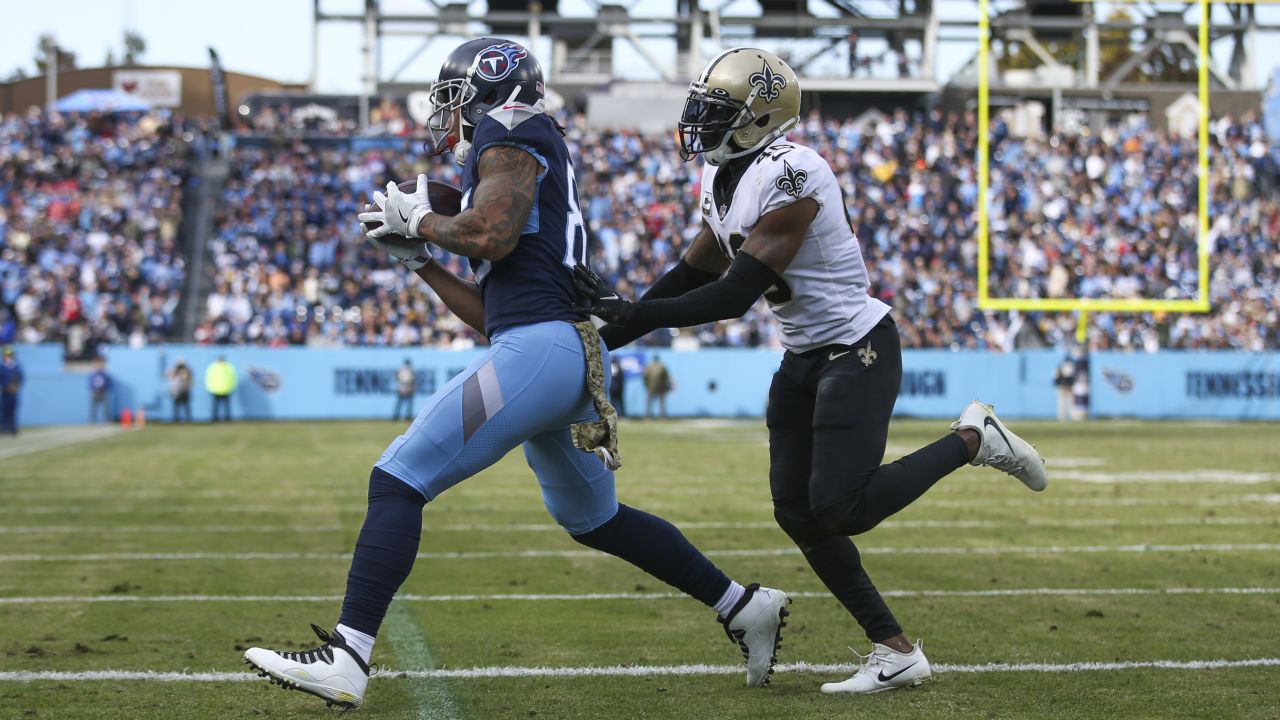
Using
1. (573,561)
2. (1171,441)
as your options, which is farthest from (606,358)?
(1171,441)

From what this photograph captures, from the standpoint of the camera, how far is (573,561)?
25.3 feet

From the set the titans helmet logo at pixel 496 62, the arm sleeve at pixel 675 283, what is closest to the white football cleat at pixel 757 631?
the arm sleeve at pixel 675 283

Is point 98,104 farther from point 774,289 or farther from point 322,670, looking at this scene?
point 322,670

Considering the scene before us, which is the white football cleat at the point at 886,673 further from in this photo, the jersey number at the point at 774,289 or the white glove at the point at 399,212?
the white glove at the point at 399,212

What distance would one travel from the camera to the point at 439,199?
4.38 meters

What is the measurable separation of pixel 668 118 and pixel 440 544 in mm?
29269

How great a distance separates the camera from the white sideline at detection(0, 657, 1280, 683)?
4652 millimetres

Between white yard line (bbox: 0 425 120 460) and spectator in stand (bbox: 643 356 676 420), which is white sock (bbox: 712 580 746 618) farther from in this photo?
spectator in stand (bbox: 643 356 676 420)

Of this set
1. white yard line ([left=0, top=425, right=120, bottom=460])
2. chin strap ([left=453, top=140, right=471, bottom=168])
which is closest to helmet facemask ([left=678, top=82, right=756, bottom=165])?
chin strap ([left=453, top=140, right=471, bottom=168])

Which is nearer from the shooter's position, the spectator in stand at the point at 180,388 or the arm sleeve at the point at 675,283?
the arm sleeve at the point at 675,283

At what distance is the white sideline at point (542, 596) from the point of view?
637cm

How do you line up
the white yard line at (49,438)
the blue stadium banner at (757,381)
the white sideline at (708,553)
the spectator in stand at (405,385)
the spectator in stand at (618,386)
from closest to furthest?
the white sideline at (708,553) → the white yard line at (49,438) → the spectator in stand at (618,386) → the spectator in stand at (405,385) → the blue stadium banner at (757,381)

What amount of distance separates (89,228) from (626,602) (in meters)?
27.0

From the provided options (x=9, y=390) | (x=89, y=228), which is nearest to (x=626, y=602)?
(x=9, y=390)
